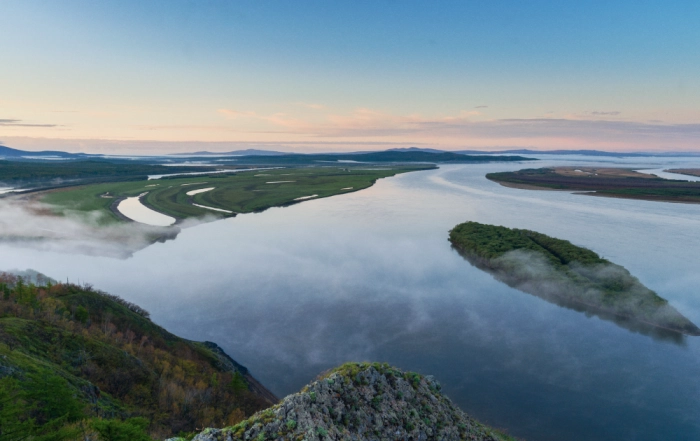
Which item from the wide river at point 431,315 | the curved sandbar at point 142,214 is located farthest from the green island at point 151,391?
the curved sandbar at point 142,214

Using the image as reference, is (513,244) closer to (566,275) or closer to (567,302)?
(566,275)

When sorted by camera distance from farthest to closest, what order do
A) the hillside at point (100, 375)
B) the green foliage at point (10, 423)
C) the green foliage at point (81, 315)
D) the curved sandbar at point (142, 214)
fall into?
the curved sandbar at point (142, 214) < the green foliage at point (81, 315) < the hillside at point (100, 375) < the green foliage at point (10, 423)

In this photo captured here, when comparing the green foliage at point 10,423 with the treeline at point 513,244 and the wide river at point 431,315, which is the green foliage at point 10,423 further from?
the treeline at point 513,244

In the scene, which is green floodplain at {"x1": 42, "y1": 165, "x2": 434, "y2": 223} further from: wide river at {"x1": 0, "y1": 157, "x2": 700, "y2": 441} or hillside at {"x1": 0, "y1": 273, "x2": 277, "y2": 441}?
hillside at {"x1": 0, "y1": 273, "x2": 277, "y2": 441}

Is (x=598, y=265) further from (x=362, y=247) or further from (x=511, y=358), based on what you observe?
(x=362, y=247)

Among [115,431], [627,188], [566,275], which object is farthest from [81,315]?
[627,188]

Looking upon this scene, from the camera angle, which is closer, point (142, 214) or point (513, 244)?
point (513, 244)

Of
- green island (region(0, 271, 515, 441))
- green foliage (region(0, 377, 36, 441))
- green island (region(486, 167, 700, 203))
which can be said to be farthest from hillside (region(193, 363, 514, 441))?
green island (region(486, 167, 700, 203))

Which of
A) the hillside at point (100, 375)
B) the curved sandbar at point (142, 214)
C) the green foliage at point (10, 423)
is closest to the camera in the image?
the green foliage at point (10, 423)
